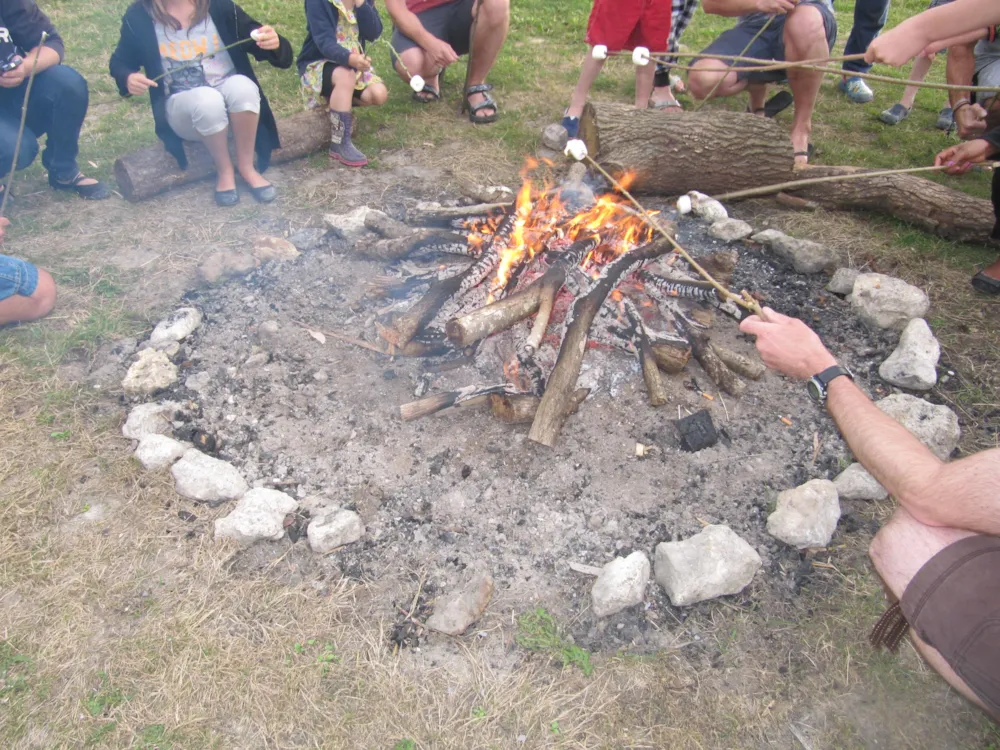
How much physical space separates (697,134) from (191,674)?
4.97m

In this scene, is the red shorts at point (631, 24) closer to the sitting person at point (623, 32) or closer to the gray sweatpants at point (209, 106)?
the sitting person at point (623, 32)

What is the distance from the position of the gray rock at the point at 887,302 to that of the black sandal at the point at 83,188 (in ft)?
18.7

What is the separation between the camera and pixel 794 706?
232cm

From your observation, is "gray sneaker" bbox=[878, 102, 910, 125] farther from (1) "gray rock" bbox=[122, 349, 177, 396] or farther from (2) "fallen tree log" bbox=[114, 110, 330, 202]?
(1) "gray rock" bbox=[122, 349, 177, 396]

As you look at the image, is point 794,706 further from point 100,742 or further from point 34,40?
point 34,40

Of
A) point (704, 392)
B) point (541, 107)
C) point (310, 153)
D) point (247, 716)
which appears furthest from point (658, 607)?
point (541, 107)

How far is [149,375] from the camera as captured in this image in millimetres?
3316

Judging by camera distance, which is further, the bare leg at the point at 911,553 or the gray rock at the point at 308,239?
the gray rock at the point at 308,239

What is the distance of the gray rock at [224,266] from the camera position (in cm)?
409

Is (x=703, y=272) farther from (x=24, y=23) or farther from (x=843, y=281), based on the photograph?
(x=24, y=23)

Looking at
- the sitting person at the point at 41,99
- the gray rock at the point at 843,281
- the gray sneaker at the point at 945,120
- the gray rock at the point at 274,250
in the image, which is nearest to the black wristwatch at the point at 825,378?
the gray rock at the point at 843,281

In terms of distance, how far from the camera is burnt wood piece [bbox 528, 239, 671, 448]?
3.07 m

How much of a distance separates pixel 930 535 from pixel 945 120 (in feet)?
20.7

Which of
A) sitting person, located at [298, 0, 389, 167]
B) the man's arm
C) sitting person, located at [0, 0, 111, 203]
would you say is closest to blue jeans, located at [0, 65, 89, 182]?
sitting person, located at [0, 0, 111, 203]
